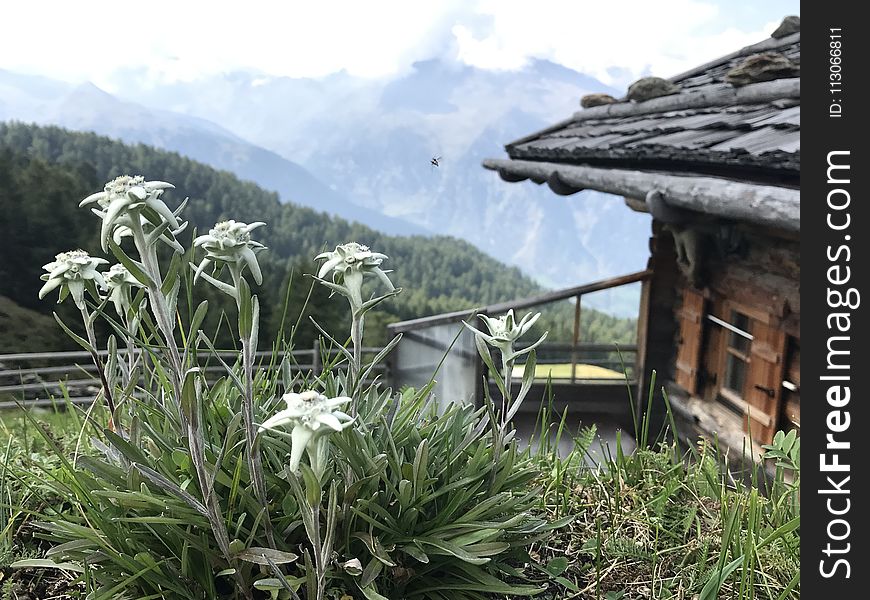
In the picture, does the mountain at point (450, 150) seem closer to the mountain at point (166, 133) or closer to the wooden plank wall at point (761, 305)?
the mountain at point (166, 133)

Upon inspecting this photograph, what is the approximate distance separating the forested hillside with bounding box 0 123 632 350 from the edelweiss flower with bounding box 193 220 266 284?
8409 mm

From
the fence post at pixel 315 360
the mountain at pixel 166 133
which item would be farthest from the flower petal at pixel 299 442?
the mountain at pixel 166 133

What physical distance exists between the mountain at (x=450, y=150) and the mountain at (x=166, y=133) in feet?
20.6

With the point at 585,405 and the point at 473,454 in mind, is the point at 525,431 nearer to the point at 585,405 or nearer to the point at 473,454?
the point at 585,405

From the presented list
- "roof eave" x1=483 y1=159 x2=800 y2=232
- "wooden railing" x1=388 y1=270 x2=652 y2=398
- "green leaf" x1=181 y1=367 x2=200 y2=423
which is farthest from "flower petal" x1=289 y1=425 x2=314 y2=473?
"wooden railing" x1=388 y1=270 x2=652 y2=398

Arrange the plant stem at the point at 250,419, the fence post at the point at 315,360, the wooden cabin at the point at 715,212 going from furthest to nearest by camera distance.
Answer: the wooden cabin at the point at 715,212 < the fence post at the point at 315,360 < the plant stem at the point at 250,419

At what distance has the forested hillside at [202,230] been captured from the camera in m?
16.2

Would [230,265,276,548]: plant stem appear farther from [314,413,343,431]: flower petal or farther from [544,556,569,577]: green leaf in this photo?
[544,556,569,577]: green leaf

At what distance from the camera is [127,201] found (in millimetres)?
844

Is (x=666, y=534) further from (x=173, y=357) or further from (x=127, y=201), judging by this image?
(x=127, y=201)

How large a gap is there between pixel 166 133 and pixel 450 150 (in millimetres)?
67455

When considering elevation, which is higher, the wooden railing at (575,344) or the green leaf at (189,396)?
the green leaf at (189,396)

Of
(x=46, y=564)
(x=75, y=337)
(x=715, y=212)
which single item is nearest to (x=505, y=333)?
(x=75, y=337)

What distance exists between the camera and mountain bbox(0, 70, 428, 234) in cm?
14525
